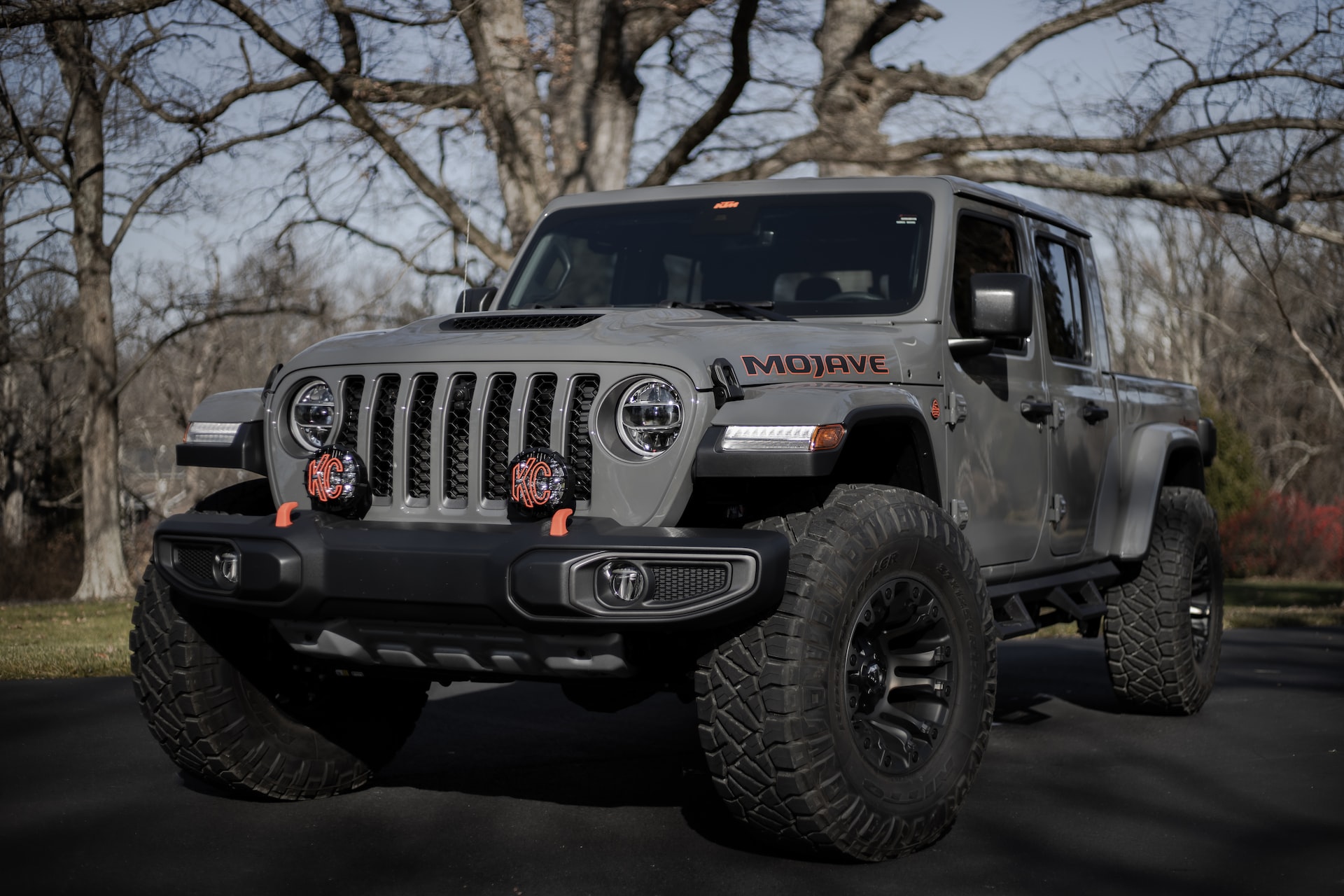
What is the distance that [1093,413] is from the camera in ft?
21.3

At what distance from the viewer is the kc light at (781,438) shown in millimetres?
3936

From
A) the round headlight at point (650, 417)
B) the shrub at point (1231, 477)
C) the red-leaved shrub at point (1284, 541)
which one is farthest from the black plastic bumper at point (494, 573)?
the shrub at point (1231, 477)

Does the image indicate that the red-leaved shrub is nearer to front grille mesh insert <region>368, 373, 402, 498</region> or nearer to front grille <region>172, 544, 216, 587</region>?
front grille mesh insert <region>368, 373, 402, 498</region>

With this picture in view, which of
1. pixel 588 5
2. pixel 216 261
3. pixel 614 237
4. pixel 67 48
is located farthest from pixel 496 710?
pixel 216 261

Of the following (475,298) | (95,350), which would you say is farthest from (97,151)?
(475,298)

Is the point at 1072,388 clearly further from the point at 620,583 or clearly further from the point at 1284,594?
the point at 1284,594

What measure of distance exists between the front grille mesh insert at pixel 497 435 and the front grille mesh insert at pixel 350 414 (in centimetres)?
46

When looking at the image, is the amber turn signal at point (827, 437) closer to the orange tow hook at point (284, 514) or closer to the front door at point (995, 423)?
the front door at point (995, 423)

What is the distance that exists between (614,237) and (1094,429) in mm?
2356

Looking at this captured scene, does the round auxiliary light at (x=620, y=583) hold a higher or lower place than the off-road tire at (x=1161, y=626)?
higher

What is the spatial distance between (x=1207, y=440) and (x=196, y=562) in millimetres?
5463

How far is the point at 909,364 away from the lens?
4922 mm

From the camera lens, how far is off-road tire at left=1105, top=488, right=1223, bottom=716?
22.5 feet

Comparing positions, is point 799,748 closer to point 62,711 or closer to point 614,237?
point 614,237
